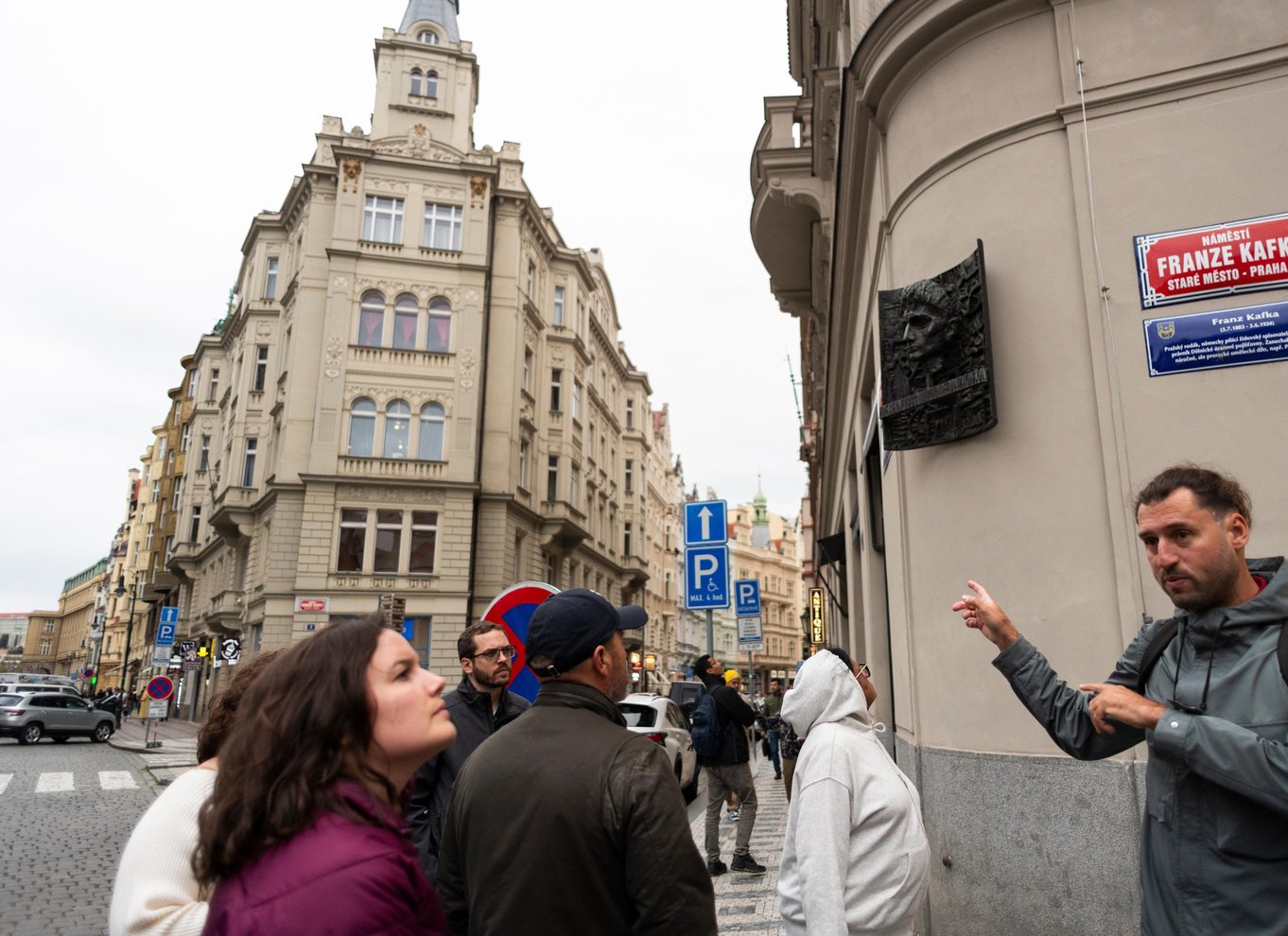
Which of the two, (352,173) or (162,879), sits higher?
(352,173)

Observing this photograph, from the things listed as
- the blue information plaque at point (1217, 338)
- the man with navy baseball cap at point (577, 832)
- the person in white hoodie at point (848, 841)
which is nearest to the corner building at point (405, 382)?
the blue information plaque at point (1217, 338)

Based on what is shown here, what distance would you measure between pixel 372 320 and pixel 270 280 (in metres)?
9.43

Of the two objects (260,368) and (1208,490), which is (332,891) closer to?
(1208,490)

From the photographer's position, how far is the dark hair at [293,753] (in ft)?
4.94

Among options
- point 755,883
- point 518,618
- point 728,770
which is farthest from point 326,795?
point 728,770

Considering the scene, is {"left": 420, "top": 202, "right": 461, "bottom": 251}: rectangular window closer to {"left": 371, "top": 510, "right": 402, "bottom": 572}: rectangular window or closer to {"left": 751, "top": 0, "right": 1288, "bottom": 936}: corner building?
{"left": 371, "top": 510, "right": 402, "bottom": 572}: rectangular window

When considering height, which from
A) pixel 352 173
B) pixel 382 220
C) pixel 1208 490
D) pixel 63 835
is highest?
pixel 352 173

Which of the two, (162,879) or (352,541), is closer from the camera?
(162,879)

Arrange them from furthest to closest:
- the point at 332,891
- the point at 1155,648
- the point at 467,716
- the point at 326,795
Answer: the point at 467,716, the point at 1155,648, the point at 326,795, the point at 332,891

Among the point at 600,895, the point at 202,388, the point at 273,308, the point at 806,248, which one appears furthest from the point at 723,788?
the point at 202,388

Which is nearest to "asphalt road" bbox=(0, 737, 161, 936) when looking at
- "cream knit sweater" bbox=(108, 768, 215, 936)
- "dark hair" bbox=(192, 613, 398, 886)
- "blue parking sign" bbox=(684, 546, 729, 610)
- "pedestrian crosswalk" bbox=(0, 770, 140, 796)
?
"pedestrian crosswalk" bbox=(0, 770, 140, 796)

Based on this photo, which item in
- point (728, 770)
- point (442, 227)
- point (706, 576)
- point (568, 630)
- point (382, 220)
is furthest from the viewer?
point (442, 227)

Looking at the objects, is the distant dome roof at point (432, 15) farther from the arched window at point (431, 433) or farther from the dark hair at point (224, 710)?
the dark hair at point (224, 710)

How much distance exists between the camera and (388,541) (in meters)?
30.5
